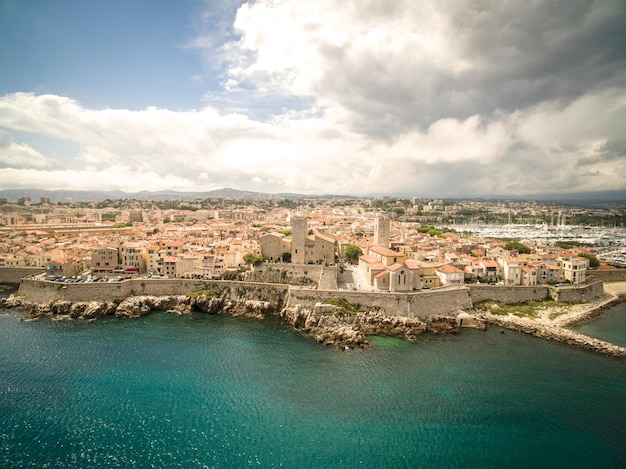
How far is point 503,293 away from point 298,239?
14.9 metres

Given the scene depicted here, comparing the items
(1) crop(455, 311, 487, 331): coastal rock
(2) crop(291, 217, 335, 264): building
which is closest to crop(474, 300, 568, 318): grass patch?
(1) crop(455, 311, 487, 331): coastal rock

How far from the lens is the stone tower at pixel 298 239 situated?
26469mm

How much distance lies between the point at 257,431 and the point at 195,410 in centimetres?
276

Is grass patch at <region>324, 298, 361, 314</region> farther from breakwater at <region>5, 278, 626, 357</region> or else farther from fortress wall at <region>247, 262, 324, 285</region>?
fortress wall at <region>247, 262, 324, 285</region>

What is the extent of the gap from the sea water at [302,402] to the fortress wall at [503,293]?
428cm

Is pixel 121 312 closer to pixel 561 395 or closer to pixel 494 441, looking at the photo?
pixel 494 441

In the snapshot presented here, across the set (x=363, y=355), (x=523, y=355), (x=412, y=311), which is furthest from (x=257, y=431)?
(x=523, y=355)

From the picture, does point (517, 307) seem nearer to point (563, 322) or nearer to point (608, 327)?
point (563, 322)

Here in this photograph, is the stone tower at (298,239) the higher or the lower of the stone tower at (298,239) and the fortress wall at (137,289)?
the higher

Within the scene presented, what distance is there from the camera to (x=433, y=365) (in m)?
16.4

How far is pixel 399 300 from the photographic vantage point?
2122cm

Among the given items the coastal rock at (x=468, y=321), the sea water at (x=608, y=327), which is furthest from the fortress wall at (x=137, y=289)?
the sea water at (x=608, y=327)

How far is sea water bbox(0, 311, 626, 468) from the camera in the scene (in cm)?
1128

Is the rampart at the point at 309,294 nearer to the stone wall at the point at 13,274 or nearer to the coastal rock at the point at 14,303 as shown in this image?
the coastal rock at the point at 14,303
